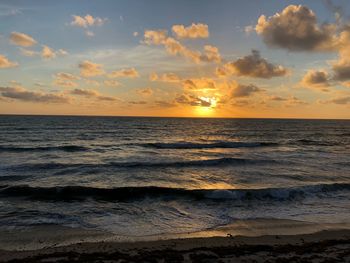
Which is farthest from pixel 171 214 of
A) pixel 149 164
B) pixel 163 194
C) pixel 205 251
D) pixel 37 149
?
pixel 37 149

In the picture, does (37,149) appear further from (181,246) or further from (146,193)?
(181,246)

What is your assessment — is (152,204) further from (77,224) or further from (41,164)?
(41,164)

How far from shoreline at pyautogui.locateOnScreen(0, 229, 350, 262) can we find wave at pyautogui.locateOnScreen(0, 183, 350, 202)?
16.4 feet

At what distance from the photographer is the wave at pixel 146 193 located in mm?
13719

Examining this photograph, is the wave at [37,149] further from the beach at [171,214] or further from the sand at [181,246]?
the sand at [181,246]

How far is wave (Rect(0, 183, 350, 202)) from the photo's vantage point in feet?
45.0

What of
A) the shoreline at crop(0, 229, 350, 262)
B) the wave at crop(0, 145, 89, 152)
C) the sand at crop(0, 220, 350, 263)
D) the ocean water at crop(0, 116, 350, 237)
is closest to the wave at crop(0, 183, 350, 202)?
the ocean water at crop(0, 116, 350, 237)

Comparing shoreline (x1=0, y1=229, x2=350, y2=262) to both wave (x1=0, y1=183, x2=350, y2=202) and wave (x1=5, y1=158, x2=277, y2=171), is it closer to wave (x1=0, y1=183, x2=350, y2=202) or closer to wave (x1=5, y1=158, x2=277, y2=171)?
wave (x1=0, y1=183, x2=350, y2=202)

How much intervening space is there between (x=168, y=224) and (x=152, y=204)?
2563mm

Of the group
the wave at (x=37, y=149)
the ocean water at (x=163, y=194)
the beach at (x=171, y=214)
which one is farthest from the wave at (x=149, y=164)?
the wave at (x=37, y=149)

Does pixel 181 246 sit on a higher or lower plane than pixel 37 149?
higher

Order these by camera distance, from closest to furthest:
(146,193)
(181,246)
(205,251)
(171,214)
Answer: (205,251), (181,246), (171,214), (146,193)

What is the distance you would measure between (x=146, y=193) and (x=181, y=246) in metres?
6.47

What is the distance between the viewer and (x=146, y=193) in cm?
1452
